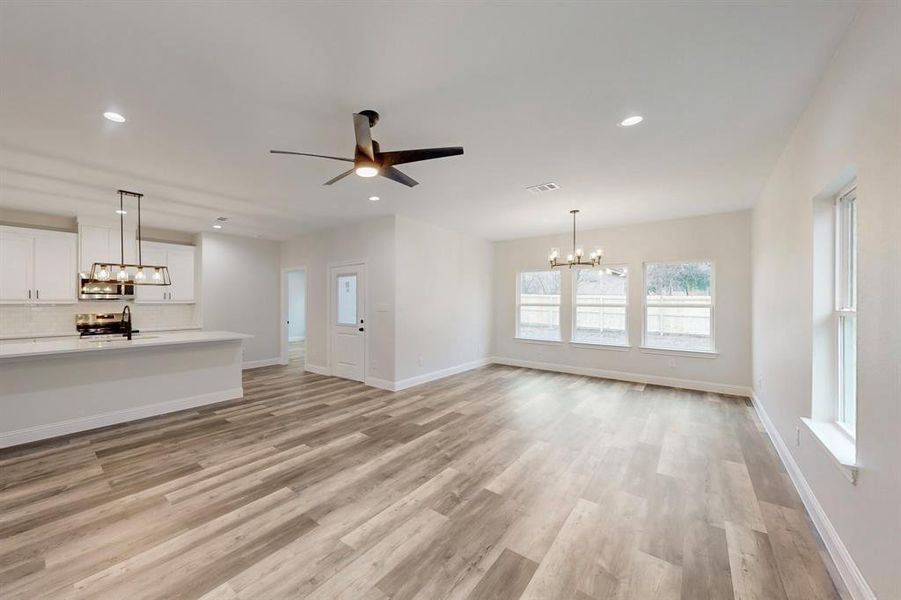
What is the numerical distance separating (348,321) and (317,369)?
4.42ft

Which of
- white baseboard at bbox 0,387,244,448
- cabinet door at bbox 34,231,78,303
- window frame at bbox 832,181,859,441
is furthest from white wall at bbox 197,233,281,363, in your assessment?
window frame at bbox 832,181,859,441

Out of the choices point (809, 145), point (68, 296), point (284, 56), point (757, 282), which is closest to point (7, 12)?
point (284, 56)

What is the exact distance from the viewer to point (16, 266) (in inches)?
203

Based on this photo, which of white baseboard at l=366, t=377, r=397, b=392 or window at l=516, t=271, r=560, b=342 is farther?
window at l=516, t=271, r=560, b=342

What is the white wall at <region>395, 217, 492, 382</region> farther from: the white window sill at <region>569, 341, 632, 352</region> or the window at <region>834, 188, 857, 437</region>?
the window at <region>834, 188, 857, 437</region>

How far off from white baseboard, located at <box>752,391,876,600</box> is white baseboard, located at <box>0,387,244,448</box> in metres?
6.16

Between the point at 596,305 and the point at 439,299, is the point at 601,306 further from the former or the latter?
the point at 439,299

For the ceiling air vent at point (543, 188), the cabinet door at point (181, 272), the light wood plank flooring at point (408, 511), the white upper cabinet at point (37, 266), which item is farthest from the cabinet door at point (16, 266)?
the ceiling air vent at point (543, 188)

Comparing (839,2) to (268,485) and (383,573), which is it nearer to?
(383,573)

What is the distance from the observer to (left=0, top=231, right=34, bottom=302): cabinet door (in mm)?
5047

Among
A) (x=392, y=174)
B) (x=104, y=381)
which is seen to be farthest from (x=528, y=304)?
(x=104, y=381)

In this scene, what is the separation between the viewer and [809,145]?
2.49m

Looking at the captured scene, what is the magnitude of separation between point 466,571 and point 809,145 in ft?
11.9

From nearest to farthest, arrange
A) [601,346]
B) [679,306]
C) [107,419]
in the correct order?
[107,419] → [679,306] → [601,346]
